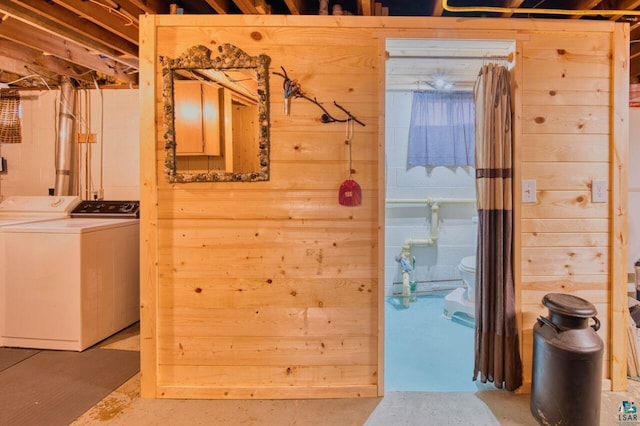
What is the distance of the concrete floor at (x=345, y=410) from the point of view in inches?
64.4

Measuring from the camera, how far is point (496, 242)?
1.82 meters

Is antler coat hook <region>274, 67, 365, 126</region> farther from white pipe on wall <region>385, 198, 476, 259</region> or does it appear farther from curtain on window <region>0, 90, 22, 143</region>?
curtain on window <region>0, 90, 22, 143</region>

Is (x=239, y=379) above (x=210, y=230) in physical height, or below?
below

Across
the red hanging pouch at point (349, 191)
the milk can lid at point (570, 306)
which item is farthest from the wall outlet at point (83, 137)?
the milk can lid at point (570, 306)

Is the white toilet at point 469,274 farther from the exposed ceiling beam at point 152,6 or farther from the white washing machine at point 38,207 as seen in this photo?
the white washing machine at point 38,207

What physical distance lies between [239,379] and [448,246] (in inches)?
97.6

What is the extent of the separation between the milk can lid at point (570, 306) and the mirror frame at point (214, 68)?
1.64 metres

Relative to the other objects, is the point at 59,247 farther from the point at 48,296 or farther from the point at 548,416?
the point at 548,416

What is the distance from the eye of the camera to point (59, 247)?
88.4 inches

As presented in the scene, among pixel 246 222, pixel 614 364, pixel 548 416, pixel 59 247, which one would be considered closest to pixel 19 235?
pixel 59 247

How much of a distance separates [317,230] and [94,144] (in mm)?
2662

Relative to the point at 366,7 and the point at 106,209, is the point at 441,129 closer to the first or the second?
the point at 366,7

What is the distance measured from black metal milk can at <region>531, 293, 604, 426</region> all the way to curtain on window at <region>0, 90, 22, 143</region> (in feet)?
15.2

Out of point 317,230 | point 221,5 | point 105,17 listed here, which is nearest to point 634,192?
point 317,230
